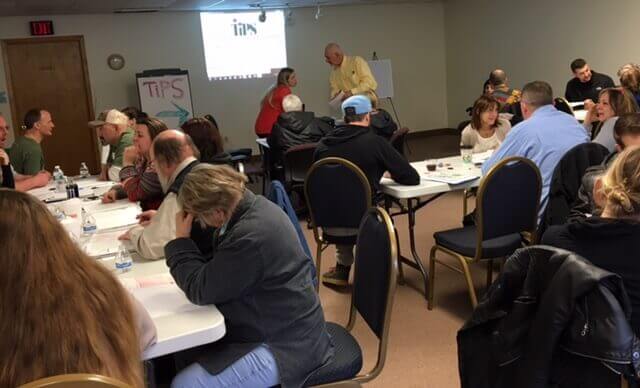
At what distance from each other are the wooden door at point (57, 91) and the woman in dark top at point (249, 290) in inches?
283

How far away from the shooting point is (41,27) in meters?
7.91

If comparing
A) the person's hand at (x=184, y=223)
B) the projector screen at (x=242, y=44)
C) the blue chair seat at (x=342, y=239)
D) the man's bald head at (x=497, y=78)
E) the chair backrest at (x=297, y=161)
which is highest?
the projector screen at (x=242, y=44)

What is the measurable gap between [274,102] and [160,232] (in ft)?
13.9

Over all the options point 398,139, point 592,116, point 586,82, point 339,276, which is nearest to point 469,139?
point 592,116

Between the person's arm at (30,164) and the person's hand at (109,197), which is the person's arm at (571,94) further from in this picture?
the person's arm at (30,164)

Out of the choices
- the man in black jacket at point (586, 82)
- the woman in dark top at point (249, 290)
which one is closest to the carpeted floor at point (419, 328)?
the woman in dark top at point (249, 290)

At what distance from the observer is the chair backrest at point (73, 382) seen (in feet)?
3.19

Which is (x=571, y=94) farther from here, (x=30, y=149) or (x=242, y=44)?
(x=30, y=149)

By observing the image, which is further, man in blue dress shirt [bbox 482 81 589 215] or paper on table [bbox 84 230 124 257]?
man in blue dress shirt [bbox 482 81 589 215]

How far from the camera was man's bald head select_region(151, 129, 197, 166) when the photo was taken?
256 centimetres

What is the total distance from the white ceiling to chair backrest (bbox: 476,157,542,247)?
18.6ft

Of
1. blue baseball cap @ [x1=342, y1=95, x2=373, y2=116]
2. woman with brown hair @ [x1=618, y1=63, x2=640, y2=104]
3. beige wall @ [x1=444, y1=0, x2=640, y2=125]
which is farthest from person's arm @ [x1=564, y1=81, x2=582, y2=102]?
blue baseball cap @ [x1=342, y1=95, x2=373, y2=116]

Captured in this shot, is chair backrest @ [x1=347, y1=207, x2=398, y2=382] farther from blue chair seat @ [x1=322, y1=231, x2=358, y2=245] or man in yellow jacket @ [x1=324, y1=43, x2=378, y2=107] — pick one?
man in yellow jacket @ [x1=324, y1=43, x2=378, y2=107]

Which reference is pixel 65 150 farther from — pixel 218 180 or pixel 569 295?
pixel 569 295
